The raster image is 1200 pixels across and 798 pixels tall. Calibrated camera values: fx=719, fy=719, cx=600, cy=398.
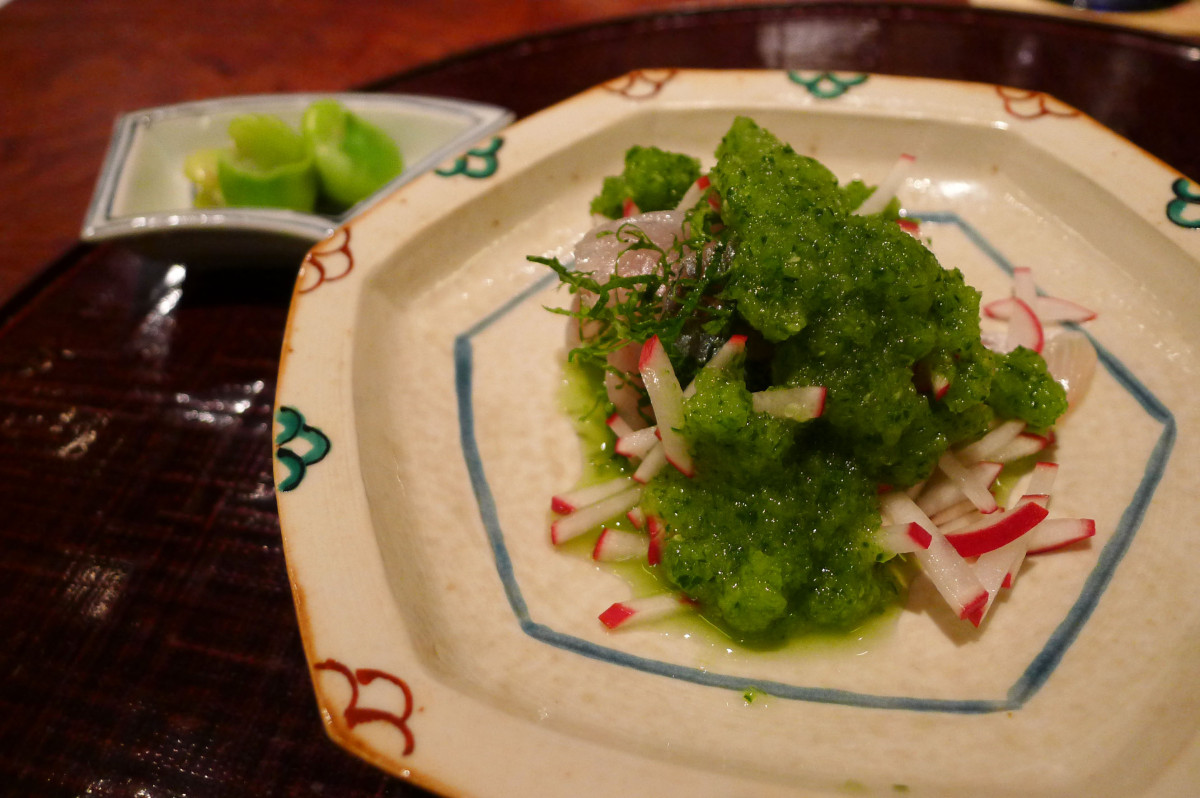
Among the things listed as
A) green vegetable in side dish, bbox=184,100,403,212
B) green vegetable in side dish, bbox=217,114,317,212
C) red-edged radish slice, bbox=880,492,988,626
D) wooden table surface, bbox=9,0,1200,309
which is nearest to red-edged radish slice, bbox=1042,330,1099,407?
red-edged radish slice, bbox=880,492,988,626

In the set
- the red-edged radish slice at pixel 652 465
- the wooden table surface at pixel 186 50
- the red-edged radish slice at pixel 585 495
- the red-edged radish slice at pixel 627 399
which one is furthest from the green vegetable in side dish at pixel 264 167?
A: the red-edged radish slice at pixel 652 465

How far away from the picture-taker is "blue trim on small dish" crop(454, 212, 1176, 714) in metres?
1.45

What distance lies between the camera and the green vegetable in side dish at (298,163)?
282 cm

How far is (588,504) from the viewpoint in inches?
73.0

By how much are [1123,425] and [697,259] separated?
117 cm

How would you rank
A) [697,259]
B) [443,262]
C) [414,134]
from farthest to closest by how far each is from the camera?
1. [414,134]
2. [443,262]
3. [697,259]

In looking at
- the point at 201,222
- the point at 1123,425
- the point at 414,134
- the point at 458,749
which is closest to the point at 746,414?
the point at 458,749

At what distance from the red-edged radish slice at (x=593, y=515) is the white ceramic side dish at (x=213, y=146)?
1417mm

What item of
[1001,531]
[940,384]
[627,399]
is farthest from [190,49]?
[1001,531]

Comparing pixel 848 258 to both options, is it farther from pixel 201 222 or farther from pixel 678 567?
pixel 201 222

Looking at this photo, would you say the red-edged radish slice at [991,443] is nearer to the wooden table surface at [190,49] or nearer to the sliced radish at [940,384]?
the sliced radish at [940,384]

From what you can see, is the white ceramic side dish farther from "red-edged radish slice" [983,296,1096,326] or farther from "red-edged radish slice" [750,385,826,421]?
"red-edged radish slice" [983,296,1096,326]

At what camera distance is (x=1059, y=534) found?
164cm

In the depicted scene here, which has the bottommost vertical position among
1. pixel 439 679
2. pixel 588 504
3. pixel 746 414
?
pixel 588 504
